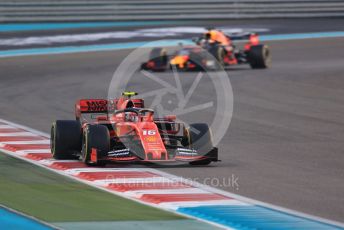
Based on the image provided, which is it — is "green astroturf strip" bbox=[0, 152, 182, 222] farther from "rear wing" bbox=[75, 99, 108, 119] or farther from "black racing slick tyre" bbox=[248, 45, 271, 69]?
"black racing slick tyre" bbox=[248, 45, 271, 69]

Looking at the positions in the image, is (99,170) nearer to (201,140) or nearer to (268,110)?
(201,140)

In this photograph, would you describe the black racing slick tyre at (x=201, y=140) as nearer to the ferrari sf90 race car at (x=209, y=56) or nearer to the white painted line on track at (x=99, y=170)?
the white painted line on track at (x=99, y=170)

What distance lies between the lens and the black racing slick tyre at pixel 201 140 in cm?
1312

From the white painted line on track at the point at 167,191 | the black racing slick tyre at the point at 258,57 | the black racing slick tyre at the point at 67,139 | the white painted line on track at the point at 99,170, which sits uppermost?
the black racing slick tyre at the point at 258,57

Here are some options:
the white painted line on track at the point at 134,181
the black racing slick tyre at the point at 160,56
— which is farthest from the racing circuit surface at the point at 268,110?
the black racing slick tyre at the point at 160,56

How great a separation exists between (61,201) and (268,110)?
1040 centimetres

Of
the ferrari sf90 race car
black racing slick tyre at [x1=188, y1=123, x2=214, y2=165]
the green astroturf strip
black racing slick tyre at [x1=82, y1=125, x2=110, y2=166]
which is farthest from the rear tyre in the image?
the green astroturf strip

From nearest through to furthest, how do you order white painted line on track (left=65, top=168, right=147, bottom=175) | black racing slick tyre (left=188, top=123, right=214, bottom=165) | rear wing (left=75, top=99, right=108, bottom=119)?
white painted line on track (left=65, top=168, right=147, bottom=175)
black racing slick tyre (left=188, top=123, right=214, bottom=165)
rear wing (left=75, top=99, right=108, bottom=119)

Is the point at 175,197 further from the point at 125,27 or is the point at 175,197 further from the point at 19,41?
the point at 125,27

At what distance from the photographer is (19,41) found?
1368 inches

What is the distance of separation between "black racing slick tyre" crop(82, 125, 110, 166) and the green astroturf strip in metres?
0.63

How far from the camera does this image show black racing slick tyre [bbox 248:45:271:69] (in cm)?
2892

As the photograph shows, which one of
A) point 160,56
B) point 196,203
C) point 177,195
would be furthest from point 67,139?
point 160,56

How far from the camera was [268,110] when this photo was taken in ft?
66.1
